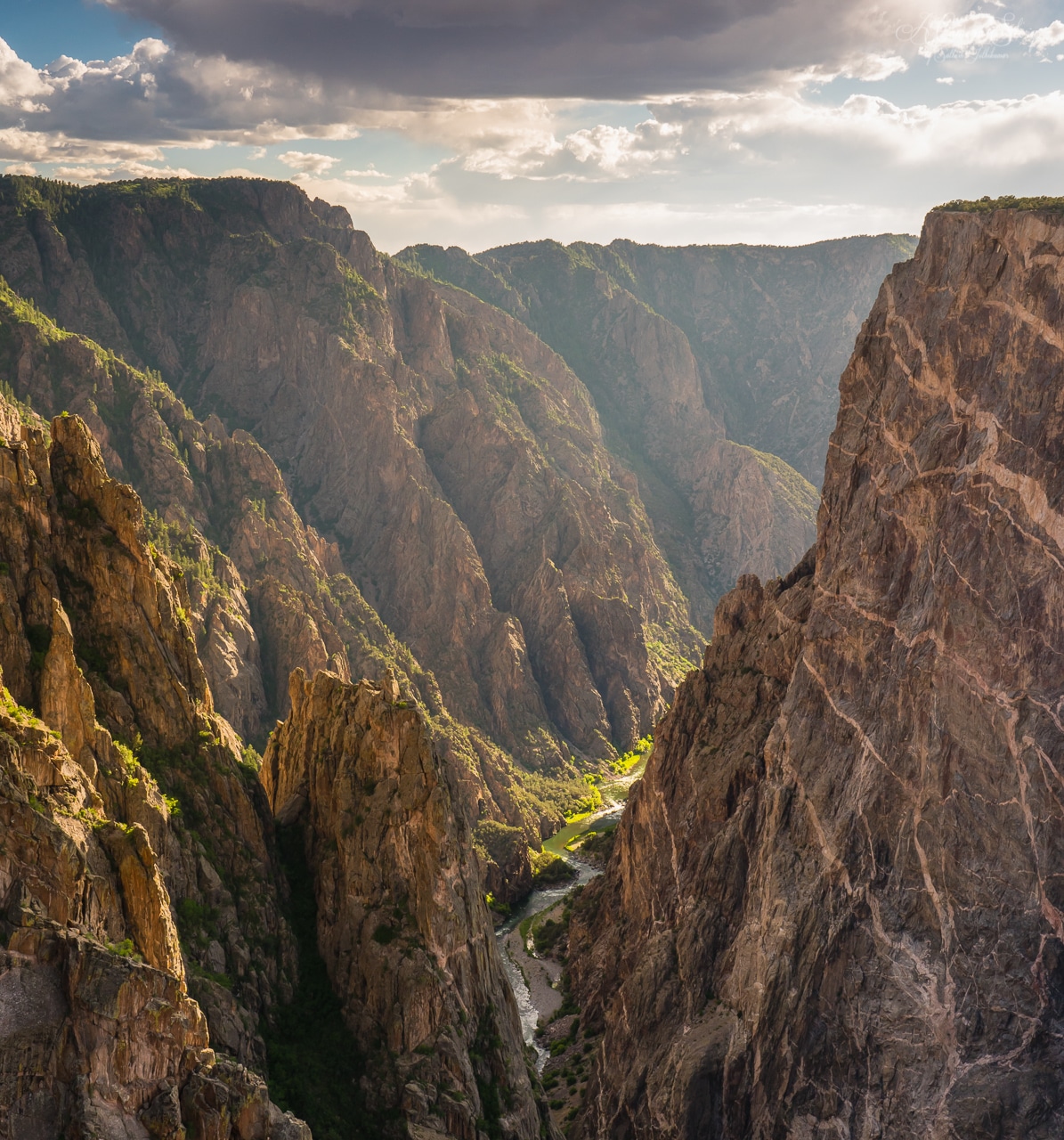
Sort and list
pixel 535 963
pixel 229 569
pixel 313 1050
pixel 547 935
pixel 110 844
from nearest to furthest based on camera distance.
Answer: pixel 110 844 < pixel 313 1050 < pixel 535 963 < pixel 547 935 < pixel 229 569

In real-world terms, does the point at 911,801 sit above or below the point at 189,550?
above

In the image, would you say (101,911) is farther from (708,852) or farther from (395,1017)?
(708,852)

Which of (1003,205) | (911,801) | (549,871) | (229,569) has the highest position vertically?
(1003,205)

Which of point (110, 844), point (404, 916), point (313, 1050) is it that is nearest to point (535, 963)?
point (404, 916)

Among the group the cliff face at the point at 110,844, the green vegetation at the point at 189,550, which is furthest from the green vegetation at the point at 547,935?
the green vegetation at the point at 189,550

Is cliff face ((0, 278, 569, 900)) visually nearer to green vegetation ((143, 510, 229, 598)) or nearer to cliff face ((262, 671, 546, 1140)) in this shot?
green vegetation ((143, 510, 229, 598))

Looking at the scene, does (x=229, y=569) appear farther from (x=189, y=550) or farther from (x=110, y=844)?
(x=110, y=844)

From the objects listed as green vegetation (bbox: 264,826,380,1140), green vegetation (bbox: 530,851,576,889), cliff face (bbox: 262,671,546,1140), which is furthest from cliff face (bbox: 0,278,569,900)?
green vegetation (bbox: 264,826,380,1140)

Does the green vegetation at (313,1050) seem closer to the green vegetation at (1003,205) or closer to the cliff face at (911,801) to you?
the cliff face at (911,801)

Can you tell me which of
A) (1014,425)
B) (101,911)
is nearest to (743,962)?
(1014,425)
